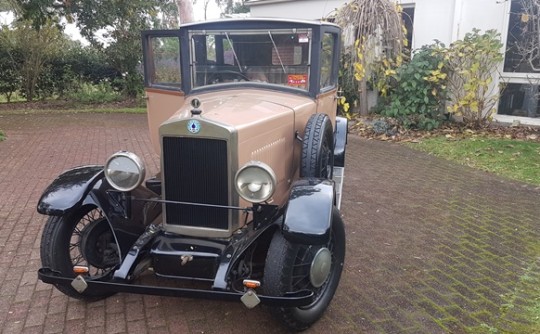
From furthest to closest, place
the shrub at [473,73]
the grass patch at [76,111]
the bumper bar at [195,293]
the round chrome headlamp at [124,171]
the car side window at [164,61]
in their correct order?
the grass patch at [76,111] < the shrub at [473,73] < the car side window at [164,61] < the round chrome headlamp at [124,171] < the bumper bar at [195,293]

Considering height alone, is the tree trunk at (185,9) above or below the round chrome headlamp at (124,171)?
above

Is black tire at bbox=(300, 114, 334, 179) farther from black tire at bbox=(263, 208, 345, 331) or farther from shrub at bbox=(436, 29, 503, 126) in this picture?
shrub at bbox=(436, 29, 503, 126)

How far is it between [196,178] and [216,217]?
0.28 meters

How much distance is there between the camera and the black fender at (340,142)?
4.79 meters

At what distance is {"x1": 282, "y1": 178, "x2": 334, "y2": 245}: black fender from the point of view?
8.13 ft

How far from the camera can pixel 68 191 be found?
292cm

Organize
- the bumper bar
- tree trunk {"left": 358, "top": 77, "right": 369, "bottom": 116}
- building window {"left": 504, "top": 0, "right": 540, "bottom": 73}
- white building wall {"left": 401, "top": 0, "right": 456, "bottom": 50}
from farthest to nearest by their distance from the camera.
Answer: tree trunk {"left": 358, "top": 77, "right": 369, "bottom": 116}, white building wall {"left": 401, "top": 0, "right": 456, "bottom": 50}, building window {"left": 504, "top": 0, "right": 540, "bottom": 73}, the bumper bar

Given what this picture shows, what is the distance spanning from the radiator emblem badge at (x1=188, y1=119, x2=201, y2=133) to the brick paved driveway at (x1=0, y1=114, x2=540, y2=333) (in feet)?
4.12

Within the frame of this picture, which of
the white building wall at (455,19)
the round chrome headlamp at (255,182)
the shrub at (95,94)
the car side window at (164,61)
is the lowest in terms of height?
the shrub at (95,94)

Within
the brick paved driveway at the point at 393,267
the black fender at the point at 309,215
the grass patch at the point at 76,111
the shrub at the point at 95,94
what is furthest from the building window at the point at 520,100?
the shrub at the point at 95,94

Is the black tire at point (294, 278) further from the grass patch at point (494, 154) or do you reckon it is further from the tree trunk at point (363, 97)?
the tree trunk at point (363, 97)

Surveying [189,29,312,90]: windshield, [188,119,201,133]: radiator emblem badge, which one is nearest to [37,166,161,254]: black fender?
[188,119,201,133]: radiator emblem badge

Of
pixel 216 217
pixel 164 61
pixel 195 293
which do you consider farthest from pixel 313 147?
pixel 164 61

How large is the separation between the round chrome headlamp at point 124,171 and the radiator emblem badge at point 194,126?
17.1 inches
